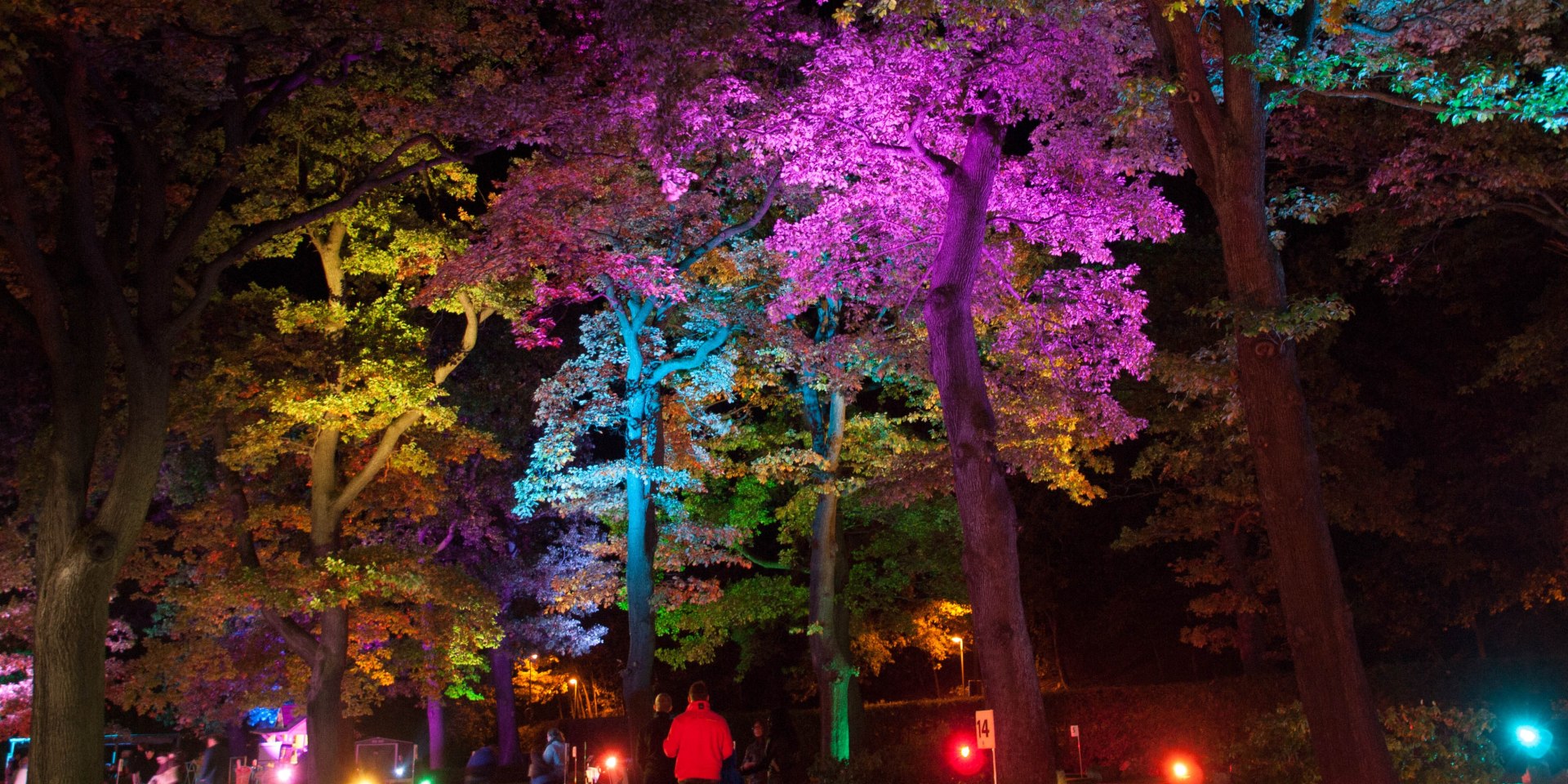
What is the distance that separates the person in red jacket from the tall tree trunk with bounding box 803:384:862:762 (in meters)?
12.2

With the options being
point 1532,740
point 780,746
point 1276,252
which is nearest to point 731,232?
point 780,746

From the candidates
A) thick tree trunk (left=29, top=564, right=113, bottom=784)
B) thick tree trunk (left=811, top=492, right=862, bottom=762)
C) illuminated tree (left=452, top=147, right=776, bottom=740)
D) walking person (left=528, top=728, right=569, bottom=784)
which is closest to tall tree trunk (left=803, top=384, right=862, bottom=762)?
thick tree trunk (left=811, top=492, right=862, bottom=762)

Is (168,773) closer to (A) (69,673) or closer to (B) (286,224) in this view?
(A) (69,673)

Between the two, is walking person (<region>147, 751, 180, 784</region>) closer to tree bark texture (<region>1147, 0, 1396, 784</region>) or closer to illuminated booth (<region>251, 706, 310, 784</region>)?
illuminated booth (<region>251, 706, 310, 784</region>)

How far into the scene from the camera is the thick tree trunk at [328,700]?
725 inches

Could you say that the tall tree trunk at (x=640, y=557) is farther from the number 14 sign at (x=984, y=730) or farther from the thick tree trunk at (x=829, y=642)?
the number 14 sign at (x=984, y=730)

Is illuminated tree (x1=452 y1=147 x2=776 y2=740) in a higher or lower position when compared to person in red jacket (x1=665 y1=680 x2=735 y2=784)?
higher

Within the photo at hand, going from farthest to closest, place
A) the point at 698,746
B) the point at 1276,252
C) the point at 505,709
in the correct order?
the point at 505,709 → the point at 1276,252 → the point at 698,746

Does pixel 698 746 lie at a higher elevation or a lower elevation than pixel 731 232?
lower

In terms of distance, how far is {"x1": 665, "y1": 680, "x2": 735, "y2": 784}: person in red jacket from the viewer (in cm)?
874

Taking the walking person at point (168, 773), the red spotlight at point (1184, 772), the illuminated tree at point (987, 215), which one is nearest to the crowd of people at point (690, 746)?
the illuminated tree at point (987, 215)

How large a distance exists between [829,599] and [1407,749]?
39.7 feet

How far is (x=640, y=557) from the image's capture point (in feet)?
62.4

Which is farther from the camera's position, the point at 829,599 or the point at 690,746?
the point at 829,599
